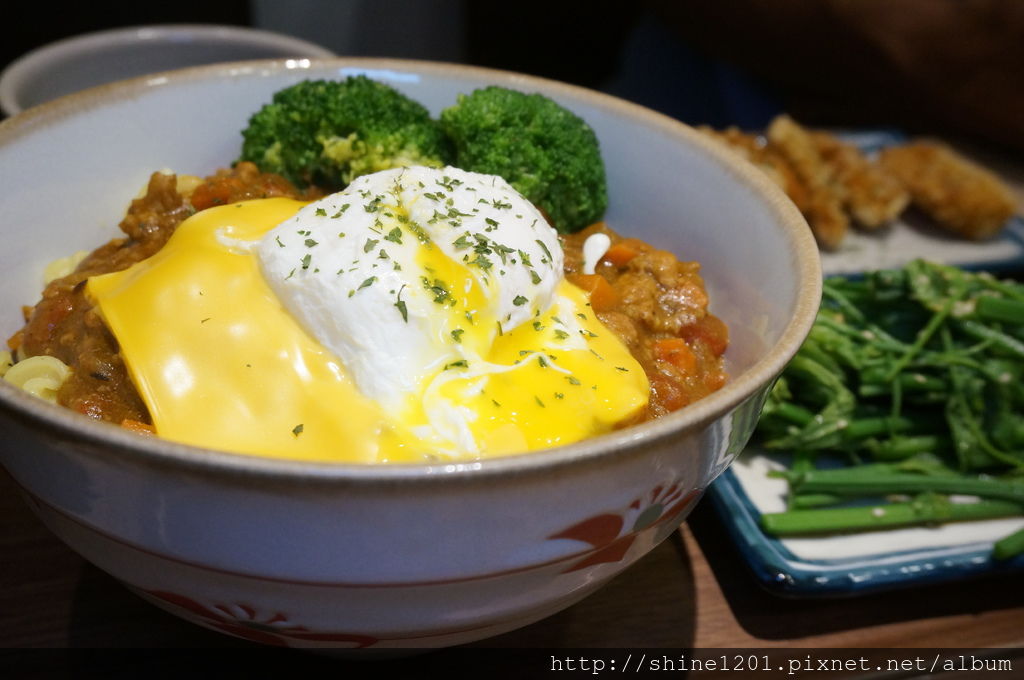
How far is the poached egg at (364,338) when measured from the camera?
146 centimetres

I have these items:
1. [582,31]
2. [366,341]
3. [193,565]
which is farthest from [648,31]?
[193,565]

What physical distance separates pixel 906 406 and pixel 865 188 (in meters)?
1.75

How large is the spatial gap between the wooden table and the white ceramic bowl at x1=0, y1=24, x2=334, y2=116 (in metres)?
1.72

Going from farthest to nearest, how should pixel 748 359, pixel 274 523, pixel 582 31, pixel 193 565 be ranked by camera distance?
pixel 582 31 → pixel 748 359 → pixel 193 565 → pixel 274 523

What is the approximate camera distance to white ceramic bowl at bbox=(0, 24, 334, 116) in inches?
123

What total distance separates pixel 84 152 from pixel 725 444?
166cm

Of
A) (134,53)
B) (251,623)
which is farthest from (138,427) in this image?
(134,53)

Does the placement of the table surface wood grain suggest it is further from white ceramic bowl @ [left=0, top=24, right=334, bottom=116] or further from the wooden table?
white ceramic bowl @ [left=0, top=24, right=334, bottom=116]

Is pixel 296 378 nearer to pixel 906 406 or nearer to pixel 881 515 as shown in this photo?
pixel 881 515

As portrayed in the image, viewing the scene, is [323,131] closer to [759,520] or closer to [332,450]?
[332,450]

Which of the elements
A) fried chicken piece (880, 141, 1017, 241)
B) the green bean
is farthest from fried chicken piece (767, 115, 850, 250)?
the green bean

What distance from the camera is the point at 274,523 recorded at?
3.80 ft

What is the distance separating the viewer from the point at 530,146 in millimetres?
2240

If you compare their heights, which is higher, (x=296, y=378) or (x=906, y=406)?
(x=296, y=378)
